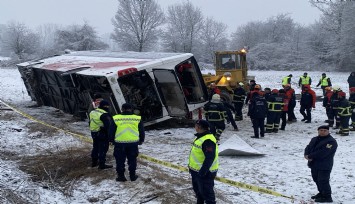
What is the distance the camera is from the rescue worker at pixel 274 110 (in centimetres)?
1112

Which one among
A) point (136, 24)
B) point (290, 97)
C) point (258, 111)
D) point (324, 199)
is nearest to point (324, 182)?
point (324, 199)

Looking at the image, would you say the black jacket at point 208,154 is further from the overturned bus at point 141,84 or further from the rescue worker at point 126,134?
the overturned bus at point 141,84

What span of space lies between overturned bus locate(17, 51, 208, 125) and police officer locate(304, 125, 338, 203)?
5.56 metres

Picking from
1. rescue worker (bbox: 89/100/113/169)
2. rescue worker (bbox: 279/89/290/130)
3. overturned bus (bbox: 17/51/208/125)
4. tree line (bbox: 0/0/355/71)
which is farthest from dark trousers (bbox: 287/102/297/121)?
tree line (bbox: 0/0/355/71)

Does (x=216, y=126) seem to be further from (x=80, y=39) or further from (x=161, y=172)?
(x=80, y=39)

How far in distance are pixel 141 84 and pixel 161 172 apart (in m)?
4.25

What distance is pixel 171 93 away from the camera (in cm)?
1193

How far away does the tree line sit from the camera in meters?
41.0

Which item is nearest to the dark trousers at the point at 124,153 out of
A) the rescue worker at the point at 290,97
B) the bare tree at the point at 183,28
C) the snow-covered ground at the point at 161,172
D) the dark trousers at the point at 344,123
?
the snow-covered ground at the point at 161,172

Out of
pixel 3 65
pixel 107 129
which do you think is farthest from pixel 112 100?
pixel 3 65

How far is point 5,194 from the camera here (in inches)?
236

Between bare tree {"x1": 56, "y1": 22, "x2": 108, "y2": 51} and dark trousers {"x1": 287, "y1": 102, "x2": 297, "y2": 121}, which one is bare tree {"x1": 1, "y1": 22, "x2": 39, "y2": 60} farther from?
dark trousers {"x1": 287, "y1": 102, "x2": 297, "y2": 121}

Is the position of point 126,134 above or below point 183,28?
below

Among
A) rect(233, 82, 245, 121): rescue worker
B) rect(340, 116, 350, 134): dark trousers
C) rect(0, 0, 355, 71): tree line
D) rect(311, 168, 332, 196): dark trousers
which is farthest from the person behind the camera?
rect(0, 0, 355, 71): tree line
